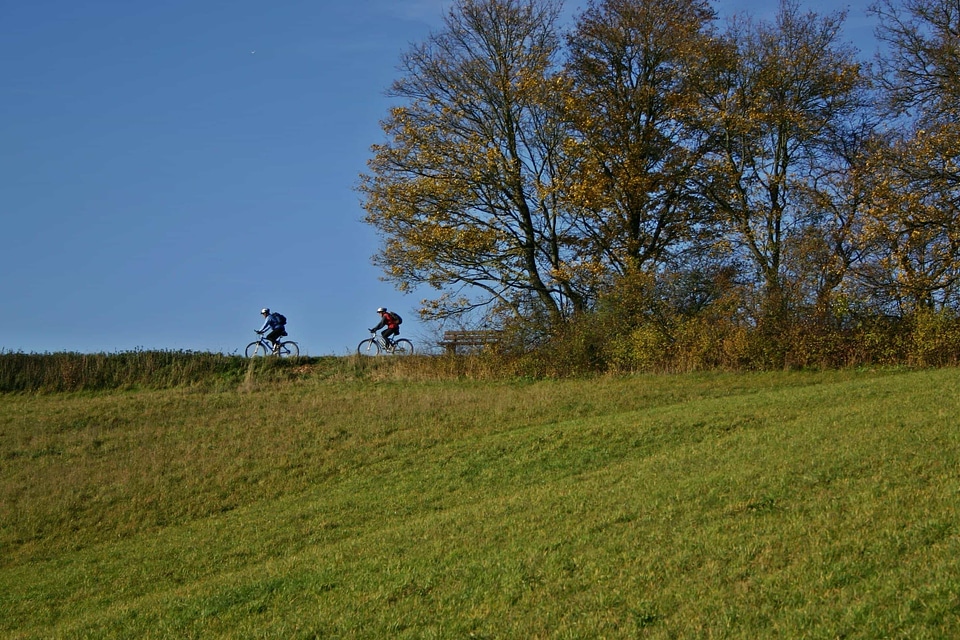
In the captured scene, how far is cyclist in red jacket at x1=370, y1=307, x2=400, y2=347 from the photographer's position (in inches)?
1372

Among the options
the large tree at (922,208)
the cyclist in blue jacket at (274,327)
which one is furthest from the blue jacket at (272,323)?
the large tree at (922,208)

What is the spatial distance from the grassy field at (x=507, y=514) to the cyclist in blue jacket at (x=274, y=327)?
7.41 meters

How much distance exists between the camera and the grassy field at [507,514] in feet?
29.0

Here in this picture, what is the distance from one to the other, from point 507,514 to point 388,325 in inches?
862

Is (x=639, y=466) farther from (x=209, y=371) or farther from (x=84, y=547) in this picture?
(x=209, y=371)

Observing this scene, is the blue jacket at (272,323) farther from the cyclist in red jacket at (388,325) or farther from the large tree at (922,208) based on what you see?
the large tree at (922,208)

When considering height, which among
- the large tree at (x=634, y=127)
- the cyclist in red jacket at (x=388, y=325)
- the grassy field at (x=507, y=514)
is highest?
the large tree at (x=634, y=127)

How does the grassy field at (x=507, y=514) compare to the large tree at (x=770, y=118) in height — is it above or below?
below

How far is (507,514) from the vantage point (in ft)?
44.8

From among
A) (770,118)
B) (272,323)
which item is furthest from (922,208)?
(272,323)

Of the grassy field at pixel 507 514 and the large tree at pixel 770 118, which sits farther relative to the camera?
the large tree at pixel 770 118

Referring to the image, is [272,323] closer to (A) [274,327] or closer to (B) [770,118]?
(A) [274,327]

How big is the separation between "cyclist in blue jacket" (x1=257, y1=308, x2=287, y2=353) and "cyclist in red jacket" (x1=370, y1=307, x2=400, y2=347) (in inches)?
134

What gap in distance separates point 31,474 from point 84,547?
6.18 metres
